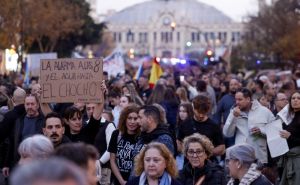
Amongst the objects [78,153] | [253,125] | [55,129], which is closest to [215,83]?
[253,125]

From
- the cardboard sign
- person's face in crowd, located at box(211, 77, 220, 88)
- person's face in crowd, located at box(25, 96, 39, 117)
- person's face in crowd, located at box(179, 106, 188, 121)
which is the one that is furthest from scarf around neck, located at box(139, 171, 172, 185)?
person's face in crowd, located at box(211, 77, 220, 88)

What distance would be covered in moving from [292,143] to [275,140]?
0.20 m

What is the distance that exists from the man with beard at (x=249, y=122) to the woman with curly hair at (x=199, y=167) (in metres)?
3.47

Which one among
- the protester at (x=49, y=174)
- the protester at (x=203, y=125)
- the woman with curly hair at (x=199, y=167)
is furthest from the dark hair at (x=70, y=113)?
the protester at (x=49, y=174)

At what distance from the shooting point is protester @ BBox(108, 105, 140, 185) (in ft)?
32.0

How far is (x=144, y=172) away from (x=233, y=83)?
948 centimetres

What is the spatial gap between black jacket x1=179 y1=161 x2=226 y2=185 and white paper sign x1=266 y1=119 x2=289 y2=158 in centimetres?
275

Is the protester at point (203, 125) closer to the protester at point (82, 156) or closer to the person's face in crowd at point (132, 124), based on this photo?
the person's face in crowd at point (132, 124)

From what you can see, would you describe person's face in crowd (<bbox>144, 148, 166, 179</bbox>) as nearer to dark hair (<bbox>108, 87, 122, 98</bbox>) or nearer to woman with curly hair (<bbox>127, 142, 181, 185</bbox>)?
woman with curly hair (<bbox>127, 142, 181, 185</bbox>)

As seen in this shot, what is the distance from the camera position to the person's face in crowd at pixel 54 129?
820cm

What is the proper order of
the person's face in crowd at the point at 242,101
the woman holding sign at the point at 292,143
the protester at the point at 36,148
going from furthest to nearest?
the person's face in crowd at the point at 242,101, the woman holding sign at the point at 292,143, the protester at the point at 36,148

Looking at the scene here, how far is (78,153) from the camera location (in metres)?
4.54

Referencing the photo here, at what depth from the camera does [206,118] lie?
37.4 ft

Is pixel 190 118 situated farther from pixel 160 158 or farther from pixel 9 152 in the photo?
pixel 160 158
